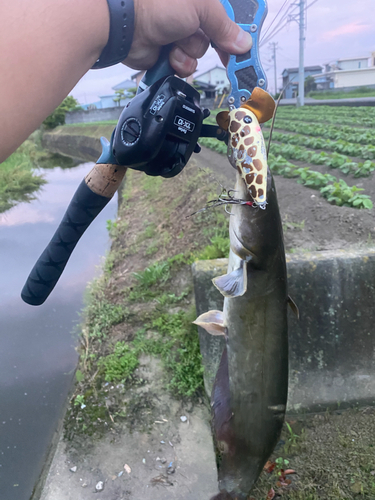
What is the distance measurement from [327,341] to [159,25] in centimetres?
249

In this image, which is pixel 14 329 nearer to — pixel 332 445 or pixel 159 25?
pixel 332 445

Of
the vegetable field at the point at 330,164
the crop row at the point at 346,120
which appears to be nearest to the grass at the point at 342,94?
the crop row at the point at 346,120

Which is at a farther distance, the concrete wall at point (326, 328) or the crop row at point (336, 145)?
the crop row at point (336, 145)

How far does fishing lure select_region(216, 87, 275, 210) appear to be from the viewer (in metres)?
1.24

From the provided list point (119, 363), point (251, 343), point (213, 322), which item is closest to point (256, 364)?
point (251, 343)

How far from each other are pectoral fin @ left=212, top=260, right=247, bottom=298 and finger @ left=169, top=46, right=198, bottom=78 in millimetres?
920

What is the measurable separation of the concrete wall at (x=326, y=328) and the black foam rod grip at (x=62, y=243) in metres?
1.15

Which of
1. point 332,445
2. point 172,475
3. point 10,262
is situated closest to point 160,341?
point 172,475

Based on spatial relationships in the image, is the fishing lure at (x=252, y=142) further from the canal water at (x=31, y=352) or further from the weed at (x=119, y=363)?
the canal water at (x=31, y=352)

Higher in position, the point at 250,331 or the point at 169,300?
the point at 250,331

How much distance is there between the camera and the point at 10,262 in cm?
565

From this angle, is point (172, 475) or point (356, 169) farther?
point (356, 169)

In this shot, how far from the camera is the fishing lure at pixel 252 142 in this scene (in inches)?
49.0

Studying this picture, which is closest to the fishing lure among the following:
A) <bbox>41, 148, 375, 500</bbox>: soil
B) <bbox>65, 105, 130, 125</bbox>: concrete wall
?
<bbox>41, 148, 375, 500</bbox>: soil
